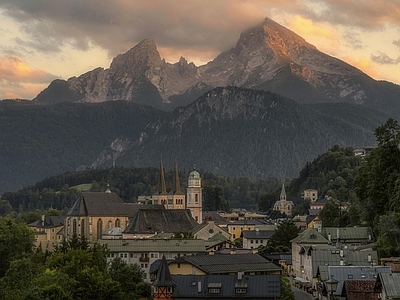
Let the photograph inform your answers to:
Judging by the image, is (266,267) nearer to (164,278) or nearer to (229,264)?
(229,264)

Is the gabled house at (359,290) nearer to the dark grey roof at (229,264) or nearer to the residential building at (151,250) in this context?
the dark grey roof at (229,264)

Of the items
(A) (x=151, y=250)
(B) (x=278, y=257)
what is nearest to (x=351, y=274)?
(B) (x=278, y=257)

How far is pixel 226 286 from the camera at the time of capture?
283ft

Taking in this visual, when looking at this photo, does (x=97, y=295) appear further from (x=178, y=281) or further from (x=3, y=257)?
(x=3, y=257)

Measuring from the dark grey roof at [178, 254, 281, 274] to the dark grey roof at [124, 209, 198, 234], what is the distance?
71597mm

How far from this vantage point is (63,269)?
91875 mm

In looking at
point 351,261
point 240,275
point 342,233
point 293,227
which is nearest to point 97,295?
point 240,275

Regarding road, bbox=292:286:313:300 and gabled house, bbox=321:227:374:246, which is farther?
gabled house, bbox=321:227:374:246

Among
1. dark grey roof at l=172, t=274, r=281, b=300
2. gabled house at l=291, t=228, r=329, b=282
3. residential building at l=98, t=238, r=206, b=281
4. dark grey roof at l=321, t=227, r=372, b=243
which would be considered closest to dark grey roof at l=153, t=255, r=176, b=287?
dark grey roof at l=172, t=274, r=281, b=300

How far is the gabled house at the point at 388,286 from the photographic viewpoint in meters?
62.7

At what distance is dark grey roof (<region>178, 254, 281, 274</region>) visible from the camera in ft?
328

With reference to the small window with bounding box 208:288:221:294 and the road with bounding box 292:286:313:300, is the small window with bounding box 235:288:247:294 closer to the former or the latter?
the small window with bounding box 208:288:221:294

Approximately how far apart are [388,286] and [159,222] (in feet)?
399

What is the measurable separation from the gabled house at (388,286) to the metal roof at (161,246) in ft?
211
